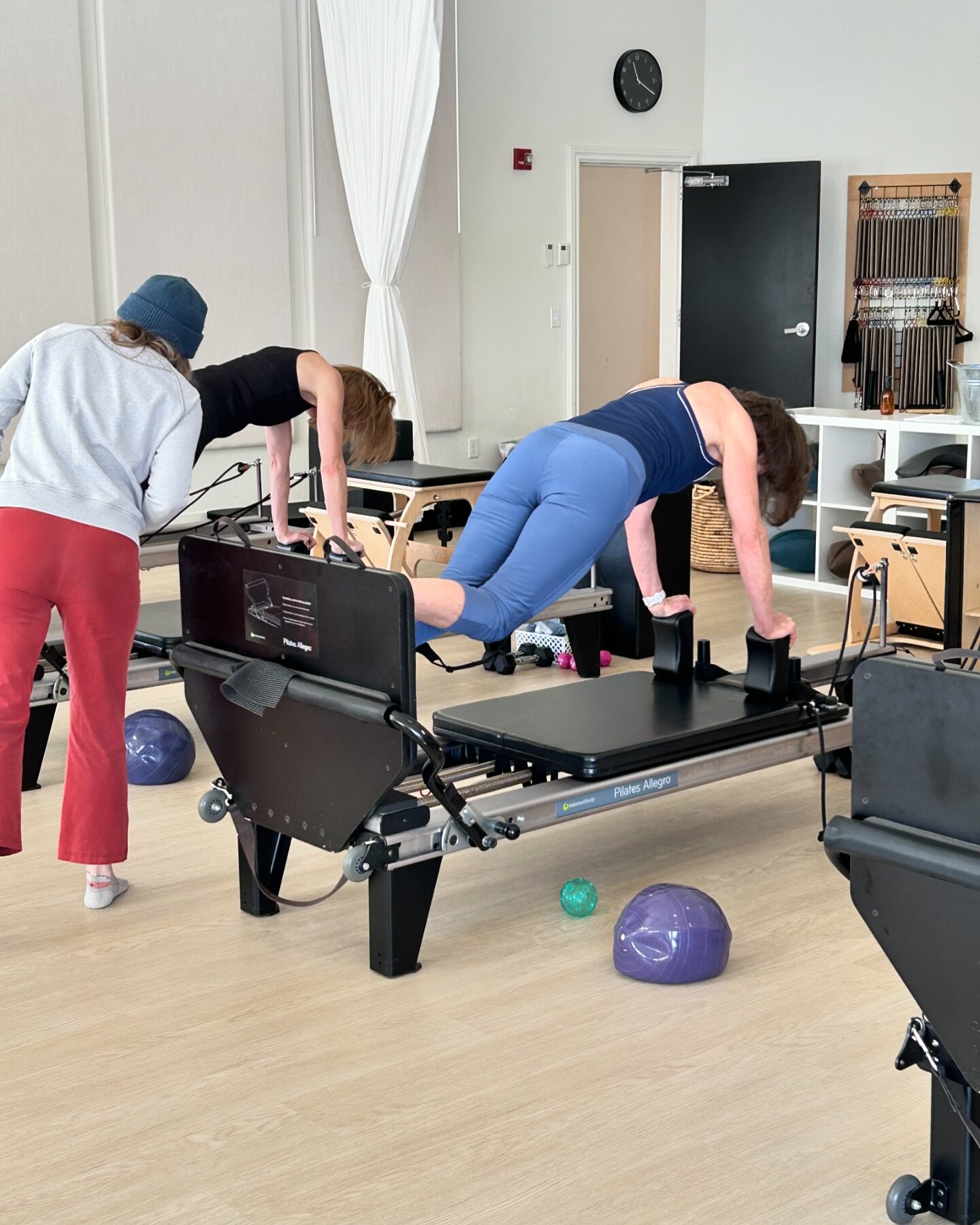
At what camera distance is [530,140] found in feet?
26.0

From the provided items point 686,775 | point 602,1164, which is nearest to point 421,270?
point 686,775

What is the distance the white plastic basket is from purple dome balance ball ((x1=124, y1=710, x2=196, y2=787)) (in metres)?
1.44

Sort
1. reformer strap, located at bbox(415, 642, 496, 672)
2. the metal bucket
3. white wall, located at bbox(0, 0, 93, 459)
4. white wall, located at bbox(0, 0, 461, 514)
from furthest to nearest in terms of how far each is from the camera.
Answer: white wall, located at bbox(0, 0, 461, 514) < white wall, located at bbox(0, 0, 93, 459) < the metal bucket < reformer strap, located at bbox(415, 642, 496, 672)

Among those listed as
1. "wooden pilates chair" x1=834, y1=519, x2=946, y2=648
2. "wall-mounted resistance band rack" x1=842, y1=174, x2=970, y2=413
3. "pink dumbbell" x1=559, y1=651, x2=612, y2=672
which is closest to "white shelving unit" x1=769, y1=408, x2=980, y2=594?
"wooden pilates chair" x1=834, y1=519, x2=946, y2=648

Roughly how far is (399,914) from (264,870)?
0.39 metres

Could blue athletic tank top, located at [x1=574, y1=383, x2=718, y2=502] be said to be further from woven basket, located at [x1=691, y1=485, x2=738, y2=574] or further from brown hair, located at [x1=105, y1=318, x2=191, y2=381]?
woven basket, located at [x1=691, y1=485, x2=738, y2=574]

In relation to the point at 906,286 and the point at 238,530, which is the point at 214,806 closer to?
the point at 238,530

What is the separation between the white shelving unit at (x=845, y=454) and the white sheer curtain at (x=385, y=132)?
6.51 ft

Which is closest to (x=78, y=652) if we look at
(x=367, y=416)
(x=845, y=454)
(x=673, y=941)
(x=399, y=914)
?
(x=399, y=914)

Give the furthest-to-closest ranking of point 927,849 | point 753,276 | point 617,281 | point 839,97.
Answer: point 617,281 < point 753,276 < point 839,97 < point 927,849

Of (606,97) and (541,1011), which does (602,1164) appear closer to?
(541,1011)

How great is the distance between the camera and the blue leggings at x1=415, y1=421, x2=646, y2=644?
2.83m

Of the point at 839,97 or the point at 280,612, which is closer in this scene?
the point at 280,612

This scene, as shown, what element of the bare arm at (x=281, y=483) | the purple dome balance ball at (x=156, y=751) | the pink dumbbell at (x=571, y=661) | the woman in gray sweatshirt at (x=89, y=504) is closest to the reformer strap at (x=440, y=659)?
the pink dumbbell at (x=571, y=661)
